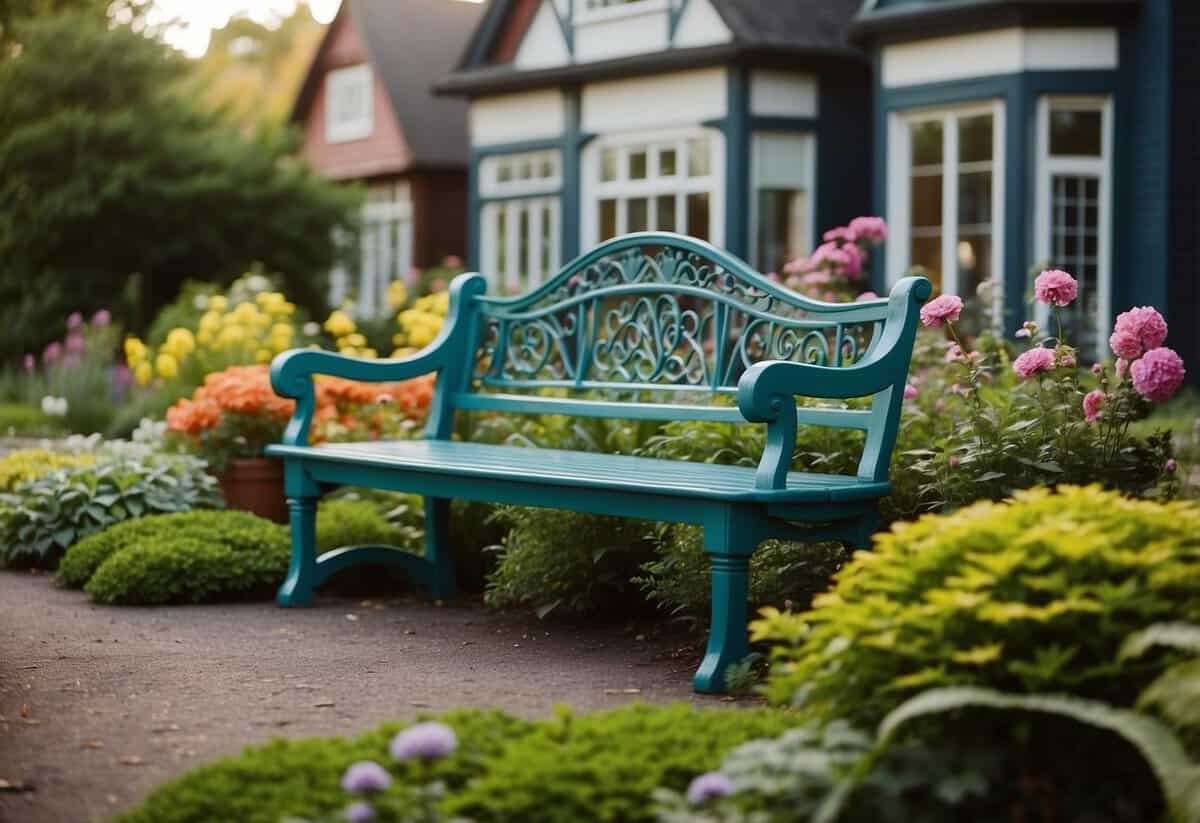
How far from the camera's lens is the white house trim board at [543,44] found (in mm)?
19859

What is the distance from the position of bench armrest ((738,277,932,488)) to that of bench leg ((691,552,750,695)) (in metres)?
0.26

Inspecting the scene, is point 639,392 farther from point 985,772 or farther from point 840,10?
point 840,10

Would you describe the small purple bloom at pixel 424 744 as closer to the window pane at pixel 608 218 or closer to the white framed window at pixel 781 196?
the white framed window at pixel 781 196

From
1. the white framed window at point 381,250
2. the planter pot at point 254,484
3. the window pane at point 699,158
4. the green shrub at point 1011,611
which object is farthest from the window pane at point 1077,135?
the white framed window at point 381,250

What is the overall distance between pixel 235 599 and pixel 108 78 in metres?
16.9

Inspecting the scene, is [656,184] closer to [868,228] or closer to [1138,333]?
[868,228]

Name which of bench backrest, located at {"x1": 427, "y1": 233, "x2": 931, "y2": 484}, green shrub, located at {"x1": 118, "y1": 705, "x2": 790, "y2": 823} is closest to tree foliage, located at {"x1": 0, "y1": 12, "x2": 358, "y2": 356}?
bench backrest, located at {"x1": 427, "y1": 233, "x2": 931, "y2": 484}

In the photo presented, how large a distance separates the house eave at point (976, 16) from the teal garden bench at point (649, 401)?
22.9ft

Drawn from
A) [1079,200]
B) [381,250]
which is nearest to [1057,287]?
[1079,200]

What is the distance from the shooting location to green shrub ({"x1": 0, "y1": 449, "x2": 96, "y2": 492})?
344 inches

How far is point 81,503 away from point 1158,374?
5.19 meters

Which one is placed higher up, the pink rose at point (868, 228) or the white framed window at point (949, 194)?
the white framed window at point (949, 194)

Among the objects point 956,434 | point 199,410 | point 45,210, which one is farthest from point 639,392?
point 45,210

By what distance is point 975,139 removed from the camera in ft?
50.3
